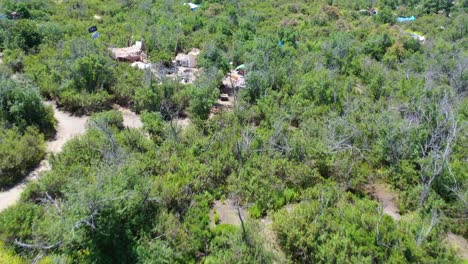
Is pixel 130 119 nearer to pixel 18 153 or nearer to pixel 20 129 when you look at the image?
pixel 20 129

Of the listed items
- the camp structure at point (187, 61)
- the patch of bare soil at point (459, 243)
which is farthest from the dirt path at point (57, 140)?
the patch of bare soil at point (459, 243)

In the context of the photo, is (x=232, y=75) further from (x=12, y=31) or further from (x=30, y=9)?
(x=30, y=9)

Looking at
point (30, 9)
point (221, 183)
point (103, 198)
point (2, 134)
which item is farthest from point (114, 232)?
point (30, 9)

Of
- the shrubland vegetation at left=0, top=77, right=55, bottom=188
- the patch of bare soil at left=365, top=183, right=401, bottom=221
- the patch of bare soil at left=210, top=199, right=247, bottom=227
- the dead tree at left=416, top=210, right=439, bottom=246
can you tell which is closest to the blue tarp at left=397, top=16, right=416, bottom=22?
the patch of bare soil at left=365, top=183, right=401, bottom=221

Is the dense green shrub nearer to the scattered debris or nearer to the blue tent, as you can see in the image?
the blue tent

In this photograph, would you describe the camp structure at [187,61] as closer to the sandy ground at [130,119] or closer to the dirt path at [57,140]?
the sandy ground at [130,119]

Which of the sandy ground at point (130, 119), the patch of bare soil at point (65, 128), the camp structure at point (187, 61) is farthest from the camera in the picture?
the camp structure at point (187, 61)

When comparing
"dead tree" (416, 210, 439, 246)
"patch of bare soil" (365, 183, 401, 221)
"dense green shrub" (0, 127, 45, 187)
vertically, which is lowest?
"patch of bare soil" (365, 183, 401, 221)
